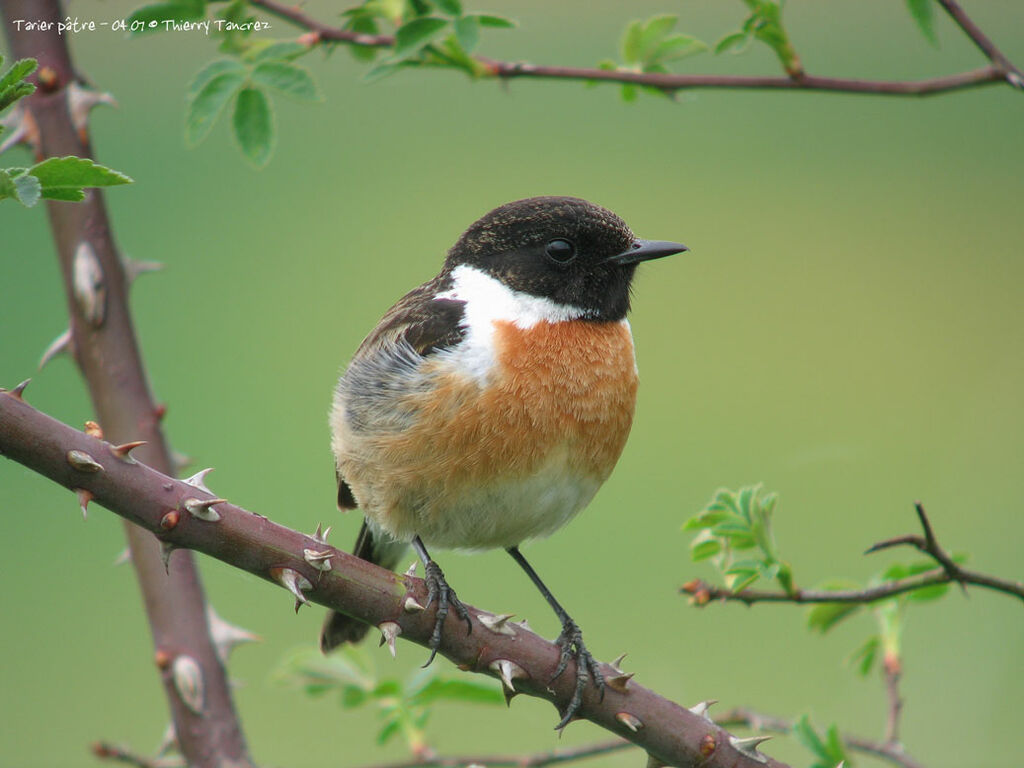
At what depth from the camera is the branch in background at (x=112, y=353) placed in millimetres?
2832

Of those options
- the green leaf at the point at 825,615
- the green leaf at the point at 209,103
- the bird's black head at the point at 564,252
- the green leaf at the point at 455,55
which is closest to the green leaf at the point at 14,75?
the green leaf at the point at 209,103

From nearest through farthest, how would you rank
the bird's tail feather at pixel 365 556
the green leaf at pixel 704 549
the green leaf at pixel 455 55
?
the green leaf at pixel 704 549, the green leaf at pixel 455 55, the bird's tail feather at pixel 365 556

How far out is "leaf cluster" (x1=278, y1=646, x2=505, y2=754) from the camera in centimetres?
315

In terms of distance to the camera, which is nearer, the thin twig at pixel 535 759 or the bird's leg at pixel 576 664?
the bird's leg at pixel 576 664

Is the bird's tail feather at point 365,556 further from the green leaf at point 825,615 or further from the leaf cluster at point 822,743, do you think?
the leaf cluster at point 822,743

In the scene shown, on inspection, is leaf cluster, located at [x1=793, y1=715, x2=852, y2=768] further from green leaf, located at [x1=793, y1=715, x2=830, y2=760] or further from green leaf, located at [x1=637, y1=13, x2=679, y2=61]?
green leaf, located at [x1=637, y1=13, x2=679, y2=61]

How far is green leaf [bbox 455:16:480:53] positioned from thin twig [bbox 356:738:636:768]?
1657mm

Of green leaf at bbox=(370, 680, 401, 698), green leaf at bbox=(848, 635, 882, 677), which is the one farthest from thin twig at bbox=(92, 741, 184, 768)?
green leaf at bbox=(848, 635, 882, 677)

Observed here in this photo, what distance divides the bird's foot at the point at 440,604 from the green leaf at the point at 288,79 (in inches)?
46.9

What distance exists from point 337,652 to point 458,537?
481 mm

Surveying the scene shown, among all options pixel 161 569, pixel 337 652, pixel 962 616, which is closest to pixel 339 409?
pixel 337 652

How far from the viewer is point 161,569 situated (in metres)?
2.90

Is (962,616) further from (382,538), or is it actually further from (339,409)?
(339,409)

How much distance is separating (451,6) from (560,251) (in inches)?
41.8
